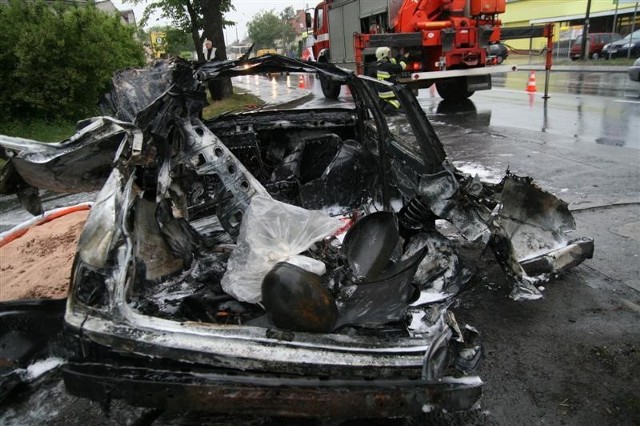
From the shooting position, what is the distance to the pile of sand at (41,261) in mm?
3746

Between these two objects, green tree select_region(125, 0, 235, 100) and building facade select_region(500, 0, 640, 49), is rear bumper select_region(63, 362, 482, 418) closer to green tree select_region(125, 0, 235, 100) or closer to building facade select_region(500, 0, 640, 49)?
green tree select_region(125, 0, 235, 100)

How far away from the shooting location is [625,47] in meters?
21.9

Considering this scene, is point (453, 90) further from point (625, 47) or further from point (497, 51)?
point (625, 47)

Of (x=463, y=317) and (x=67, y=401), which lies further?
(x=463, y=317)

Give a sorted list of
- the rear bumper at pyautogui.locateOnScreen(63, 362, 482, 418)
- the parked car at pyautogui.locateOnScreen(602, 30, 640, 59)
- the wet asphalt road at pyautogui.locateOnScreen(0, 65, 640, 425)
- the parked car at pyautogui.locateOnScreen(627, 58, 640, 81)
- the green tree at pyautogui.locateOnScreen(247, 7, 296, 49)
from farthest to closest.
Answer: the green tree at pyautogui.locateOnScreen(247, 7, 296, 49) → the parked car at pyautogui.locateOnScreen(602, 30, 640, 59) → the parked car at pyautogui.locateOnScreen(627, 58, 640, 81) → the wet asphalt road at pyautogui.locateOnScreen(0, 65, 640, 425) → the rear bumper at pyautogui.locateOnScreen(63, 362, 482, 418)

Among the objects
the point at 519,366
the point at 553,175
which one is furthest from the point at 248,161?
the point at 553,175

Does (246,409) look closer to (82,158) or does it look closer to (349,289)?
(349,289)

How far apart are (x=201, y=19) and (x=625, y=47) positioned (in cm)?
1883

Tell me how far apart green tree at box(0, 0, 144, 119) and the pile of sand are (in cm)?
685

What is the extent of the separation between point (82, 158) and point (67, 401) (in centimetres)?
133

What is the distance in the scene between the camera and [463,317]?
3326mm

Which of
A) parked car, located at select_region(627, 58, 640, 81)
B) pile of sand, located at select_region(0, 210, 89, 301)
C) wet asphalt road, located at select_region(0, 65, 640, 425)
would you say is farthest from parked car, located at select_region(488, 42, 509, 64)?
pile of sand, located at select_region(0, 210, 89, 301)

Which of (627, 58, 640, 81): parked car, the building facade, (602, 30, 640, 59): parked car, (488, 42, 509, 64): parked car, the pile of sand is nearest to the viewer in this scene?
the pile of sand

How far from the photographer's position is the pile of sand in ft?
12.3
